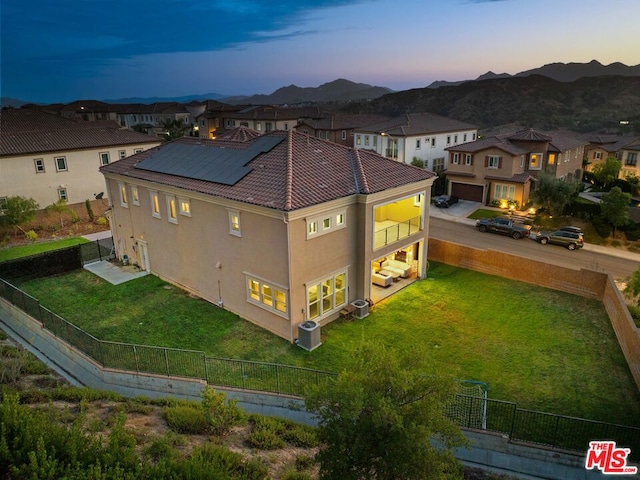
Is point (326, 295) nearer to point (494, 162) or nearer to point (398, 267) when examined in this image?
point (398, 267)

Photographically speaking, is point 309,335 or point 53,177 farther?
point 53,177

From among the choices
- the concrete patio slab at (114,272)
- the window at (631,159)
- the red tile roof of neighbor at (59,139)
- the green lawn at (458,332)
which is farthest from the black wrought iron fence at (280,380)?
the window at (631,159)

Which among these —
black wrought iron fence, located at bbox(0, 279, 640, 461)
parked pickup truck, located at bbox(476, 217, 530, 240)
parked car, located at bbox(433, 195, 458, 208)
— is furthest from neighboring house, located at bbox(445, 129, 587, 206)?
black wrought iron fence, located at bbox(0, 279, 640, 461)

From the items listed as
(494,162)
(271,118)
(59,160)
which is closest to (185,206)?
(59,160)

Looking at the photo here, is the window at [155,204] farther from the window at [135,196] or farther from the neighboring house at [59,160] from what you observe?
the neighboring house at [59,160]

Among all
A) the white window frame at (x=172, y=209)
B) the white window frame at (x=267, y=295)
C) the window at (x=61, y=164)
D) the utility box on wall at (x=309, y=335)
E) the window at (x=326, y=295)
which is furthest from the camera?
the window at (x=61, y=164)

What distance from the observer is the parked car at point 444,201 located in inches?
1576

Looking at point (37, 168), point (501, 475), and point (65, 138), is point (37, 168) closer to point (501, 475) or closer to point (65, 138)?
point (65, 138)

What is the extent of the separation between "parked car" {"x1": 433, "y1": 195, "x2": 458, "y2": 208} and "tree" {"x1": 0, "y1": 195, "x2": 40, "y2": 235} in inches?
1340

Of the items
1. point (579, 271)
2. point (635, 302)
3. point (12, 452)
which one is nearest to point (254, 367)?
point (12, 452)

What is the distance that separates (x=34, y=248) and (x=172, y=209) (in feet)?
49.9

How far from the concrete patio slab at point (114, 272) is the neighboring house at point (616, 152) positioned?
48824 mm

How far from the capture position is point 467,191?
1638 inches

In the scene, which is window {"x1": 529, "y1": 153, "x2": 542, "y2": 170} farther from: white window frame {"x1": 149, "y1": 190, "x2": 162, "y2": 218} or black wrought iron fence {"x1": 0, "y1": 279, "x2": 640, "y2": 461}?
white window frame {"x1": 149, "y1": 190, "x2": 162, "y2": 218}
